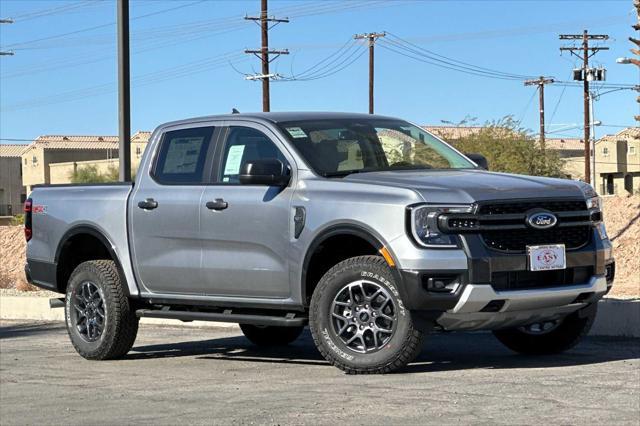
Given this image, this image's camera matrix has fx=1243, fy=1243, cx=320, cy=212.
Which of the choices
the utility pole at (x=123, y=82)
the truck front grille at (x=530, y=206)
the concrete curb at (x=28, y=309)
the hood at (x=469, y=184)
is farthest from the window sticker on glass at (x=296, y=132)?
the utility pole at (x=123, y=82)

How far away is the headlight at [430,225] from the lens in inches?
332

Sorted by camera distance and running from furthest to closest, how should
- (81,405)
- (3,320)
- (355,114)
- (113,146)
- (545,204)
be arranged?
1. (113,146)
2. (3,320)
3. (355,114)
4. (545,204)
5. (81,405)

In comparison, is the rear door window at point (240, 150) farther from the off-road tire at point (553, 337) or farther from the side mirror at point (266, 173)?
the off-road tire at point (553, 337)

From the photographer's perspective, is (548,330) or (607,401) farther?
(548,330)

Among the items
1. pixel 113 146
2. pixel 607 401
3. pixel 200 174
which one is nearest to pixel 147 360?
pixel 200 174

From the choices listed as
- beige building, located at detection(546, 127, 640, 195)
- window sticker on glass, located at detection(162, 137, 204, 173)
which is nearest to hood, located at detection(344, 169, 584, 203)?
window sticker on glass, located at detection(162, 137, 204, 173)

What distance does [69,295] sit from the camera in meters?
11.1

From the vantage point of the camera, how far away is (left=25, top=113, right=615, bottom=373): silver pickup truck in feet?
27.9

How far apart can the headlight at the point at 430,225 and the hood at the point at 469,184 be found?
0.06 metres

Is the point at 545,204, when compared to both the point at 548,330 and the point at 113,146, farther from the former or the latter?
the point at 113,146

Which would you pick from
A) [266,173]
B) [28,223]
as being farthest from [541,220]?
[28,223]

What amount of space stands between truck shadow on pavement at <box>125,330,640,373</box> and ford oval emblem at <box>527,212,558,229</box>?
43.7 inches

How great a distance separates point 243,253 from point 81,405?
193cm

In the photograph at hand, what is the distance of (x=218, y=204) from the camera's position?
9.74 m
